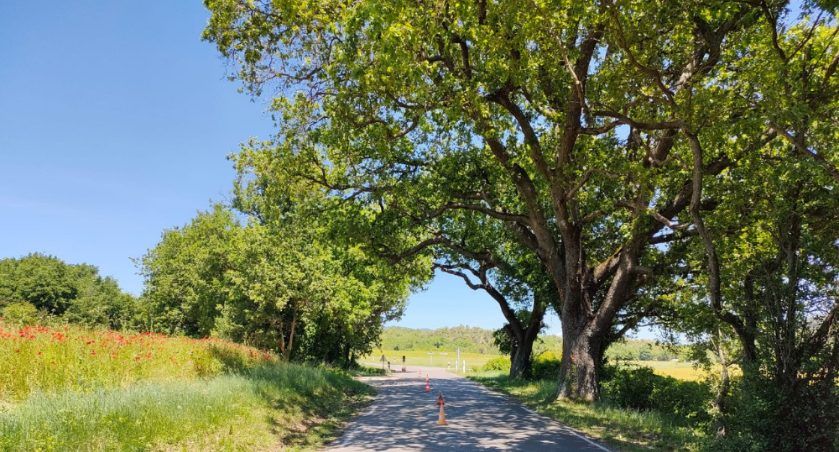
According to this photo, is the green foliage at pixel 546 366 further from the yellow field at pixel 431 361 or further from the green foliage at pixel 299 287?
the yellow field at pixel 431 361

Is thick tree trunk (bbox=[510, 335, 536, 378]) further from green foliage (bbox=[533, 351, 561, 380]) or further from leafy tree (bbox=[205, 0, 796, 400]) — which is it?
leafy tree (bbox=[205, 0, 796, 400])

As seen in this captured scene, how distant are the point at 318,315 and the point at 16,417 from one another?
1937 centimetres

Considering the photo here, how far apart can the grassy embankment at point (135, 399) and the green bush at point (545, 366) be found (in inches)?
697

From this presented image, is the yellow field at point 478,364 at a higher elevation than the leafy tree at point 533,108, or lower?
lower

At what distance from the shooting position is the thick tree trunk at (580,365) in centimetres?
1669

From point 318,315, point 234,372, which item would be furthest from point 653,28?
point 318,315

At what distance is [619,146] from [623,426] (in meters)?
8.05

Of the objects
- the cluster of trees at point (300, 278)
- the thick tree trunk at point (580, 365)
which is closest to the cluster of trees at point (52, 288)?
the cluster of trees at point (300, 278)

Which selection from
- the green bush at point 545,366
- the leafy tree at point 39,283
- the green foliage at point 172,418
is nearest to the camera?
the green foliage at point 172,418

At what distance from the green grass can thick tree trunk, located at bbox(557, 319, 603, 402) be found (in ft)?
1.85

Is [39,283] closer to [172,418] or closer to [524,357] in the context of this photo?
[524,357]

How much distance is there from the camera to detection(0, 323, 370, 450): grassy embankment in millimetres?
6613

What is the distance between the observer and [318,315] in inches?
1006

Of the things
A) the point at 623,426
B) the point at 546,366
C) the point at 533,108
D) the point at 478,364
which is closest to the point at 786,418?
the point at 623,426
